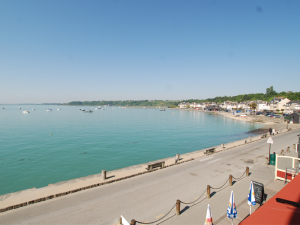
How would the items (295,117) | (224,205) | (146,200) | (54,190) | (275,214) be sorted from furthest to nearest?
(295,117) < (54,190) < (146,200) < (224,205) < (275,214)

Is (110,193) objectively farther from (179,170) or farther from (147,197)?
(179,170)

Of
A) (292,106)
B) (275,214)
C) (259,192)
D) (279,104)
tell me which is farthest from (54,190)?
(279,104)

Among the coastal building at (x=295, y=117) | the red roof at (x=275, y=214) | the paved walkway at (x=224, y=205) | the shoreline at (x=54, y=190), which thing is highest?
the red roof at (x=275, y=214)

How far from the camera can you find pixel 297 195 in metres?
5.09

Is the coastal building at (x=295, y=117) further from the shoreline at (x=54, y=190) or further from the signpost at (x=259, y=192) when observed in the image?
the shoreline at (x=54, y=190)

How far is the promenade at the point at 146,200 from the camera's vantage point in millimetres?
9664

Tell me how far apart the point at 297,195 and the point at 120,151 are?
2918cm

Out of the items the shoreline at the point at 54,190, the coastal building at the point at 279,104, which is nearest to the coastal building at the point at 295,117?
the shoreline at the point at 54,190

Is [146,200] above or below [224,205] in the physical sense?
below

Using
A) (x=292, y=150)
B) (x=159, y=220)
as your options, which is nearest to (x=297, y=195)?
(x=159, y=220)

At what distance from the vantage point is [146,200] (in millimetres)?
11609

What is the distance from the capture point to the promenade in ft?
31.7

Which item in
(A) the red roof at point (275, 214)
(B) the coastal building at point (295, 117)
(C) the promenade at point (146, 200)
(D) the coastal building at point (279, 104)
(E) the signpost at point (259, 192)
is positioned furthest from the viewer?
(D) the coastal building at point (279, 104)

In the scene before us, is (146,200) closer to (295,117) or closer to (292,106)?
(295,117)
